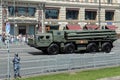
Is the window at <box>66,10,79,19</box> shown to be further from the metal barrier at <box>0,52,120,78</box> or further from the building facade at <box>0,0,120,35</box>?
the metal barrier at <box>0,52,120,78</box>

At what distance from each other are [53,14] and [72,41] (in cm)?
2713

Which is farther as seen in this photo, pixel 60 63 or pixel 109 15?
pixel 109 15

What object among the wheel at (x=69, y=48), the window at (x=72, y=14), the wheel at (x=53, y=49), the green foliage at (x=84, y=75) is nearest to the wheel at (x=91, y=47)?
the wheel at (x=69, y=48)

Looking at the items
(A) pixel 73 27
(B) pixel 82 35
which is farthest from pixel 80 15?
(B) pixel 82 35

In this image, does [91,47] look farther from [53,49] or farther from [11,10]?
[11,10]

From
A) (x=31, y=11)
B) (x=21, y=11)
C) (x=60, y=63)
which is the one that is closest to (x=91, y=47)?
(x=60, y=63)

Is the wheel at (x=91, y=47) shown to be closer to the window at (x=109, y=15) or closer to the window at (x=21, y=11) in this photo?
the window at (x=21, y=11)

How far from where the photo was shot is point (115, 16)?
8038 centimetres

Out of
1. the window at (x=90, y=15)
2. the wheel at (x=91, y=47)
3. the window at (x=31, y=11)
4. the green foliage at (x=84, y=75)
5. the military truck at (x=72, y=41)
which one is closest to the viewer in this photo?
the green foliage at (x=84, y=75)

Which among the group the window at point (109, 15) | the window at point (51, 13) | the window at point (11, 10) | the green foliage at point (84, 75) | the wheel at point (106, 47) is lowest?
the wheel at point (106, 47)

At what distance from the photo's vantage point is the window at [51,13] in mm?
70250

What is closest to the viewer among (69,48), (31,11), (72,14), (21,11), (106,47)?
(69,48)

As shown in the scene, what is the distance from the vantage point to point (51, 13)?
70938 millimetres

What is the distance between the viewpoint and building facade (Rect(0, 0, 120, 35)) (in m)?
65.2
